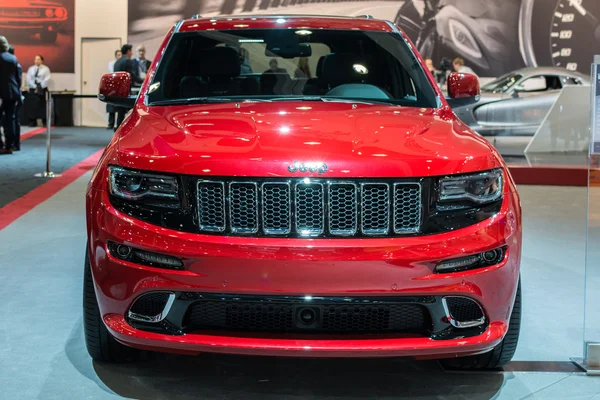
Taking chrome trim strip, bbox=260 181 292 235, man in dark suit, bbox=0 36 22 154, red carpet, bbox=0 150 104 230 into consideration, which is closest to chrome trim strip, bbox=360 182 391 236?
chrome trim strip, bbox=260 181 292 235

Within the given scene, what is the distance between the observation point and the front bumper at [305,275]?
2686 mm

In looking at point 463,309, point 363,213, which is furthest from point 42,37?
point 463,309

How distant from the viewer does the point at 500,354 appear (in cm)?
328

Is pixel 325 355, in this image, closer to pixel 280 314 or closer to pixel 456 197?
pixel 280 314

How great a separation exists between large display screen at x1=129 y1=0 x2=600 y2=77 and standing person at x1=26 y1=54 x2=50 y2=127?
12.5 ft

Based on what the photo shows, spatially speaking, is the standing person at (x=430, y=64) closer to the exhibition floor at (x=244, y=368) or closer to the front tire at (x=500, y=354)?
the exhibition floor at (x=244, y=368)

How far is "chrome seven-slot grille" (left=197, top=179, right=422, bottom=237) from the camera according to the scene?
2768 mm

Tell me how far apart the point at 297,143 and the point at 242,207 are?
0.31 meters

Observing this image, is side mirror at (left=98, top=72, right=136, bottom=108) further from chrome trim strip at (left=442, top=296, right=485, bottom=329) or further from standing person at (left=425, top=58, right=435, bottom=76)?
standing person at (left=425, top=58, right=435, bottom=76)

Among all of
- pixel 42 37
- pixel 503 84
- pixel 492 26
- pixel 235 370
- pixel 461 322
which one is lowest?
pixel 235 370

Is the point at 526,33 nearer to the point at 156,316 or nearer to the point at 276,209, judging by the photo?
the point at 276,209

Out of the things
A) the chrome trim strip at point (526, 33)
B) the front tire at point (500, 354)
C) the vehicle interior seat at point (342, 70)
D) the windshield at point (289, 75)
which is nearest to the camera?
the front tire at point (500, 354)

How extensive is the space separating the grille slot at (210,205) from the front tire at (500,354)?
1224 mm

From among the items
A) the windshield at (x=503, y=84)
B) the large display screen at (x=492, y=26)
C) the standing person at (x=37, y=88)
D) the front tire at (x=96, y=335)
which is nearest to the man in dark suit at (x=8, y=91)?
the standing person at (x=37, y=88)
